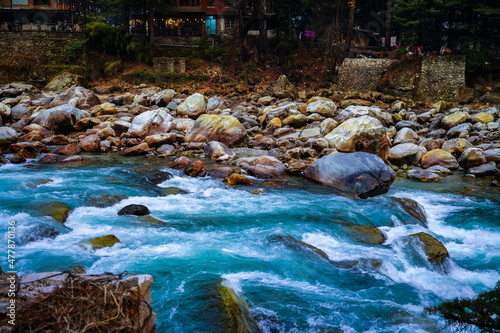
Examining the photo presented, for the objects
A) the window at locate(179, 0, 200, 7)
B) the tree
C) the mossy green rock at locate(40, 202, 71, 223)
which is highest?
the window at locate(179, 0, 200, 7)

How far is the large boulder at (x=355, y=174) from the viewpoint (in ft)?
35.3

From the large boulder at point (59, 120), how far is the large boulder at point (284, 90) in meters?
12.7

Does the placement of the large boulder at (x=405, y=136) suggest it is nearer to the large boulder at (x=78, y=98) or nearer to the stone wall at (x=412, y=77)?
the stone wall at (x=412, y=77)

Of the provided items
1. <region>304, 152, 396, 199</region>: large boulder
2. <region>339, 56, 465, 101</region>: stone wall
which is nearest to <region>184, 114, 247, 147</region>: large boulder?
<region>304, 152, 396, 199</region>: large boulder

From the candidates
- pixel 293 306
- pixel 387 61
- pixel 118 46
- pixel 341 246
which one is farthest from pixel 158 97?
pixel 293 306

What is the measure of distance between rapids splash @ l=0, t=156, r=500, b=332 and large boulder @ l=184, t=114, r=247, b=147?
4.84 meters

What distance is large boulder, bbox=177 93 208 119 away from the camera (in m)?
20.2

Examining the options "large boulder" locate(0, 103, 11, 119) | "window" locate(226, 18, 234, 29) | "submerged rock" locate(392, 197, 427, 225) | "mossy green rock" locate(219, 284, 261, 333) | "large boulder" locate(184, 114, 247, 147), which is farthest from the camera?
"window" locate(226, 18, 234, 29)

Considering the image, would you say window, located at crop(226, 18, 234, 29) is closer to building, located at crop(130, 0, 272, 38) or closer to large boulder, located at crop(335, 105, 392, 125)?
building, located at crop(130, 0, 272, 38)

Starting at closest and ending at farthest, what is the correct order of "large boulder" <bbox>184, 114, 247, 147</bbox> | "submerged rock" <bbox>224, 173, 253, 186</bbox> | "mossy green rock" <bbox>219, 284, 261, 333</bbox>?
"mossy green rock" <bbox>219, 284, 261, 333</bbox>, "submerged rock" <bbox>224, 173, 253, 186</bbox>, "large boulder" <bbox>184, 114, 247, 147</bbox>

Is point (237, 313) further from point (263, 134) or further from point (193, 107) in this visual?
point (193, 107)

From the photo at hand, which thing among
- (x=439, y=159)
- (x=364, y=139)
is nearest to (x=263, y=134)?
(x=364, y=139)

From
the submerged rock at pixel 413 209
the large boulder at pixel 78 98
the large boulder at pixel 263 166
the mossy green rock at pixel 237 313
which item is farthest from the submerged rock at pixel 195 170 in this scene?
the large boulder at pixel 78 98

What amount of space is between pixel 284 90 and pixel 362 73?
5.74 m
